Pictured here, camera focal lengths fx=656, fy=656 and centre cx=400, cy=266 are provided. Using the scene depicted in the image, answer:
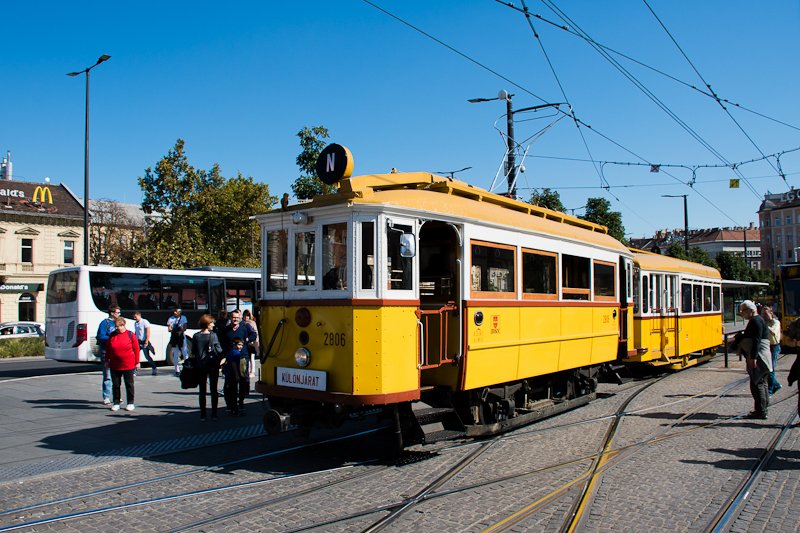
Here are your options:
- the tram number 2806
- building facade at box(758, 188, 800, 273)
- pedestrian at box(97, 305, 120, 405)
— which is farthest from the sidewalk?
building facade at box(758, 188, 800, 273)

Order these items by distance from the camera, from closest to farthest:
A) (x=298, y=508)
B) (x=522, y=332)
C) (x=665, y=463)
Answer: (x=298, y=508)
(x=665, y=463)
(x=522, y=332)

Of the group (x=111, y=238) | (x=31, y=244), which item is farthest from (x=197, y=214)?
(x=31, y=244)

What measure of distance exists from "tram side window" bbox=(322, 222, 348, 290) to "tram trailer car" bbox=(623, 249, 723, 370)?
8672 mm

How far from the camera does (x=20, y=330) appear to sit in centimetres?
3119

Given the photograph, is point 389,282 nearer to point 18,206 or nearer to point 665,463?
point 665,463

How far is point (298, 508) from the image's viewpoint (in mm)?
5883

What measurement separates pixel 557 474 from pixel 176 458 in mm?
4501

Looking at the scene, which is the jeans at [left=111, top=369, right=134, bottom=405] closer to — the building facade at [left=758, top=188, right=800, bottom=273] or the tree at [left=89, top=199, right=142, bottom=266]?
the tree at [left=89, top=199, right=142, bottom=266]

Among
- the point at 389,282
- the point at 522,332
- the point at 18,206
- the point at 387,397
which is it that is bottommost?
the point at 387,397

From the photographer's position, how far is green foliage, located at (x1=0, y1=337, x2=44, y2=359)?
25130mm

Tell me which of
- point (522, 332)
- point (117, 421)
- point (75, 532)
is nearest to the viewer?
point (75, 532)

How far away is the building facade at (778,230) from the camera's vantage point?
101750mm

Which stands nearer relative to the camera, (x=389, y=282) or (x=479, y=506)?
(x=479, y=506)

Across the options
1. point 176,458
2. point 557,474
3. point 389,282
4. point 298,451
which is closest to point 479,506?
point 557,474
